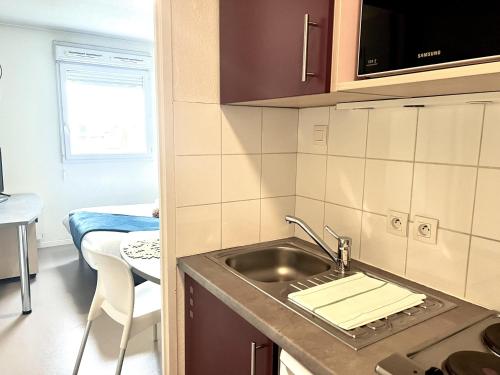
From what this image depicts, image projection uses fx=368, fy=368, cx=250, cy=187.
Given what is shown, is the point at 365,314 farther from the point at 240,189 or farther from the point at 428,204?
the point at 240,189

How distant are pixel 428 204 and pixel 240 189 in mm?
706

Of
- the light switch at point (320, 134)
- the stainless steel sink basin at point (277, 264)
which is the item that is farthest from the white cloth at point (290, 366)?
the light switch at point (320, 134)

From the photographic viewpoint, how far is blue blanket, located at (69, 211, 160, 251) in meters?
3.00

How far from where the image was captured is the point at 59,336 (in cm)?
243

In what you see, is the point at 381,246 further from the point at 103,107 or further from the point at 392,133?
the point at 103,107

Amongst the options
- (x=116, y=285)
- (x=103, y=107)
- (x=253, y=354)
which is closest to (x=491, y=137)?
(x=253, y=354)

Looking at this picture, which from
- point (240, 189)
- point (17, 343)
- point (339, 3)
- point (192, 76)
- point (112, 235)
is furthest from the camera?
point (112, 235)

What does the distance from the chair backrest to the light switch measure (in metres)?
1.01

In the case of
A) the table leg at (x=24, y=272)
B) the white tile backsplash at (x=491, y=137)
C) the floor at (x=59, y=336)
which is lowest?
the floor at (x=59, y=336)

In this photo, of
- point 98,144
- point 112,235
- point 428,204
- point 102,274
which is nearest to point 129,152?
point 98,144

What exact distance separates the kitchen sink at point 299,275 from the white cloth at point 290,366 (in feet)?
0.36

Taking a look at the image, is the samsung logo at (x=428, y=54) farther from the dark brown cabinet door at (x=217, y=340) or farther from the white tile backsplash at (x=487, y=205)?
the dark brown cabinet door at (x=217, y=340)

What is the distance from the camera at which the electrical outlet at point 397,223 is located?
1.22m

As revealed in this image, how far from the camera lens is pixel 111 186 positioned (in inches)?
179
